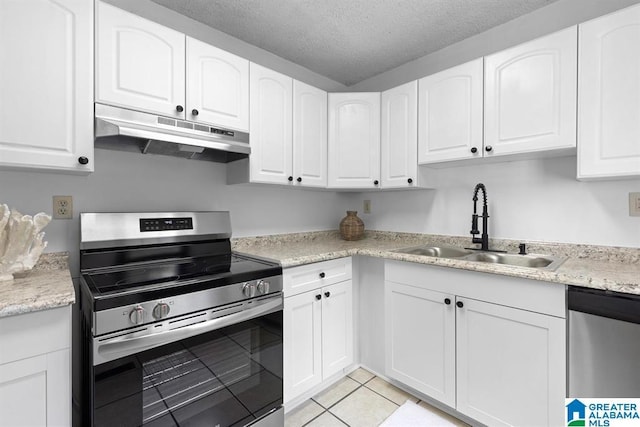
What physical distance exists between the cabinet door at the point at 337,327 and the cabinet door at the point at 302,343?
0.05 m

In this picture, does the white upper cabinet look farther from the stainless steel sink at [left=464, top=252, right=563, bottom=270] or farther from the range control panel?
the stainless steel sink at [left=464, top=252, right=563, bottom=270]

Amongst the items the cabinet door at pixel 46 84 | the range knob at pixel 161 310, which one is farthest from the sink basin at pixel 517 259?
the cabinet door at pixel 46 84

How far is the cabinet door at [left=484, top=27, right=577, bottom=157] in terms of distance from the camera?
4.88 ft

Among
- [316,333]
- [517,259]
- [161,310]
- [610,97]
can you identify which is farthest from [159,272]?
[610,97]

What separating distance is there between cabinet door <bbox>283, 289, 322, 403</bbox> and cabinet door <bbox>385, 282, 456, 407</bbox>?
0.47 metres

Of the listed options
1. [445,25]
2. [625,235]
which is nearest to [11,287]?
[445,25]

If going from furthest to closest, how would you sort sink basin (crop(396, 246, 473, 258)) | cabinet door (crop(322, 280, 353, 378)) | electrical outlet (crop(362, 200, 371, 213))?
electrical outlet (crop(362, 200, 371, 213)), sink basin (crop(396, 246, 473, 258)), cabinet door (crop(322, 280, 353, 378))

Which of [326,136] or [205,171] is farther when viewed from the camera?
[326,136]

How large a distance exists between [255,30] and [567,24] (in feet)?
6.43

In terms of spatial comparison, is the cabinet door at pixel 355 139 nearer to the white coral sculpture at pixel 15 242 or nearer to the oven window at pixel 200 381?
the oven window at pixel 200 381

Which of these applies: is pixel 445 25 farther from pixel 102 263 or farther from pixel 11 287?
pixel 11 287

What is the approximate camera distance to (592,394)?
48.9 inches

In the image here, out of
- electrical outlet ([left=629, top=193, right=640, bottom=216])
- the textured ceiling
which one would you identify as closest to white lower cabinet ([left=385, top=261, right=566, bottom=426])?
electrical outlet ([left=629, top=193, right=640, bottom=216])

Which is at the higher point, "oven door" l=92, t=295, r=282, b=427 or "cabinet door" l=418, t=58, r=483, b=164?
"cabinet door" l=418, t=58, r=483, b=164
